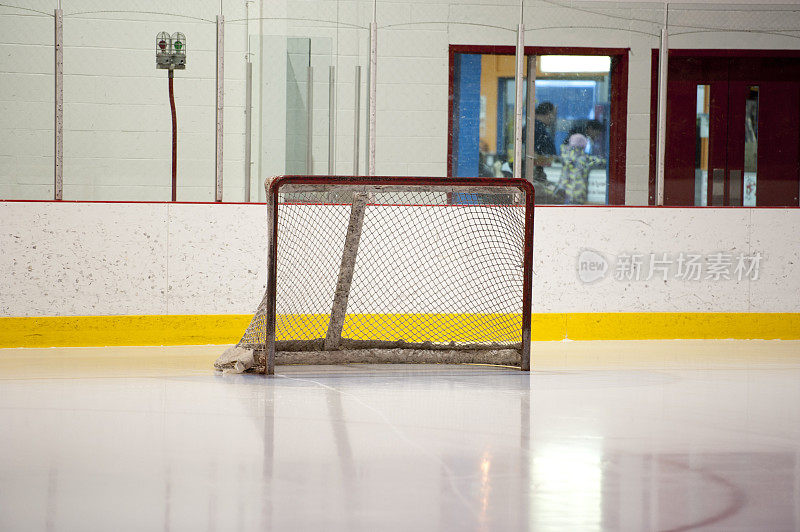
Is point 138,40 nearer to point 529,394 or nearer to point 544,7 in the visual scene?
point 544,7

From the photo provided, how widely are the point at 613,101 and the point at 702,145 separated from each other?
2.37ft

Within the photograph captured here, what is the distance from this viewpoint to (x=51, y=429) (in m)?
3.35

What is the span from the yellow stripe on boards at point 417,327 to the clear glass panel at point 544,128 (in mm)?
861

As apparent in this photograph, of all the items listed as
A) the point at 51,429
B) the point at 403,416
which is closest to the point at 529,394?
the point at 403,416

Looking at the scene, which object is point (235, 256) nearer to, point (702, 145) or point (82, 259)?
point (82, 259)

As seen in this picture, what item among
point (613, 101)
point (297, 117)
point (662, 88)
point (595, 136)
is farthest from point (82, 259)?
point (662, 88)

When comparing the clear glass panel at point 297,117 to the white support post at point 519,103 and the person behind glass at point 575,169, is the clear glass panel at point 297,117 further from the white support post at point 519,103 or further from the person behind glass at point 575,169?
the person behind glass at point 575,169

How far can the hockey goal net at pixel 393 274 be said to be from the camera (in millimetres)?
5062

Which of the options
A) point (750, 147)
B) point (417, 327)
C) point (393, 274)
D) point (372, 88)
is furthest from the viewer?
point (750, 147)

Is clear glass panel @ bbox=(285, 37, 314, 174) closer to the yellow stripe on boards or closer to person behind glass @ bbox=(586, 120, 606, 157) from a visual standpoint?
the yellow stripe on boards

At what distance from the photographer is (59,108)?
5895 mm

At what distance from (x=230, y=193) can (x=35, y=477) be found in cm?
366

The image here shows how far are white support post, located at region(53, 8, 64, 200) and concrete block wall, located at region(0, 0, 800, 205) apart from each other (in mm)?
36

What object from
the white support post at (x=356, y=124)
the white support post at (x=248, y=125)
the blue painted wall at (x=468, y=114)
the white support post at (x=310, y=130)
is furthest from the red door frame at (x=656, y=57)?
the white support post at (x=248, y=125)
